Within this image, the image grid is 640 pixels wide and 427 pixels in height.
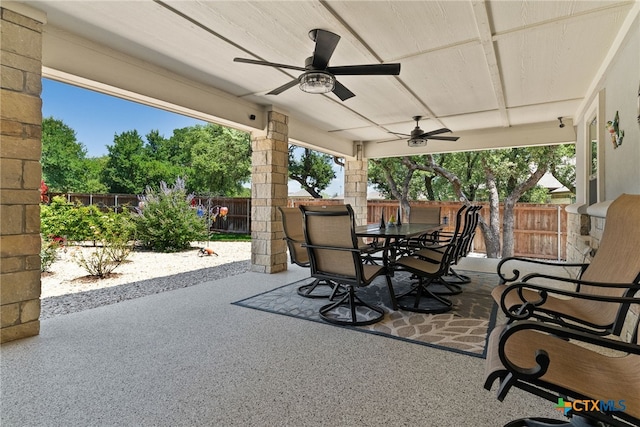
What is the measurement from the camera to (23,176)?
2539mm

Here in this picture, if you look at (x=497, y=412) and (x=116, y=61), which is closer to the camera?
(x=497, y=412)

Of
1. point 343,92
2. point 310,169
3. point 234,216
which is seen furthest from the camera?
point 310,169

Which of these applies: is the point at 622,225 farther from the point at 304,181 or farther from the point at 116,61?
the point at 304,181

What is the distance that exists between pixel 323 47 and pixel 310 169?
979cm

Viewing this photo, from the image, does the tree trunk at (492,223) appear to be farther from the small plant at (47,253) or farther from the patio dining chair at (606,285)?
the small plant at (47,253)

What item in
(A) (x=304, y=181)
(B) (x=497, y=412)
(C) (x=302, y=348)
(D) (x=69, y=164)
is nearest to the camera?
(B) (x=497, y=412)

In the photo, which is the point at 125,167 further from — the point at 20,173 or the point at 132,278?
the point at 20,173

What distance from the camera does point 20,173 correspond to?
8.27 feet

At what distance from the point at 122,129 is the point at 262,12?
2100cm

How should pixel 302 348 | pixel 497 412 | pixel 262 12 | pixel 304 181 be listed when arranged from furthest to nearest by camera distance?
pixel 304 181
pixel 262 12
pixel 302 348
pixel 497 412

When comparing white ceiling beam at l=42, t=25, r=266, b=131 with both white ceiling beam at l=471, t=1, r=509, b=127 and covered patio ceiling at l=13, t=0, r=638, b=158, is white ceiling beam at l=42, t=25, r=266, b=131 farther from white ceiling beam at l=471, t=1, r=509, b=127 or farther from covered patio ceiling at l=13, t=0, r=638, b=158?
white ceiling beam at l=471, t=1, r=509, b=127

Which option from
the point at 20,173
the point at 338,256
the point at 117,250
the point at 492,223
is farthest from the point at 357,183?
the point at 20,173

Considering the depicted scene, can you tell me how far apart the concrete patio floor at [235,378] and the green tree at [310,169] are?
9.70 metres

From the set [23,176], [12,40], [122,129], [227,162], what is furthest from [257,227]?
[122,129]
